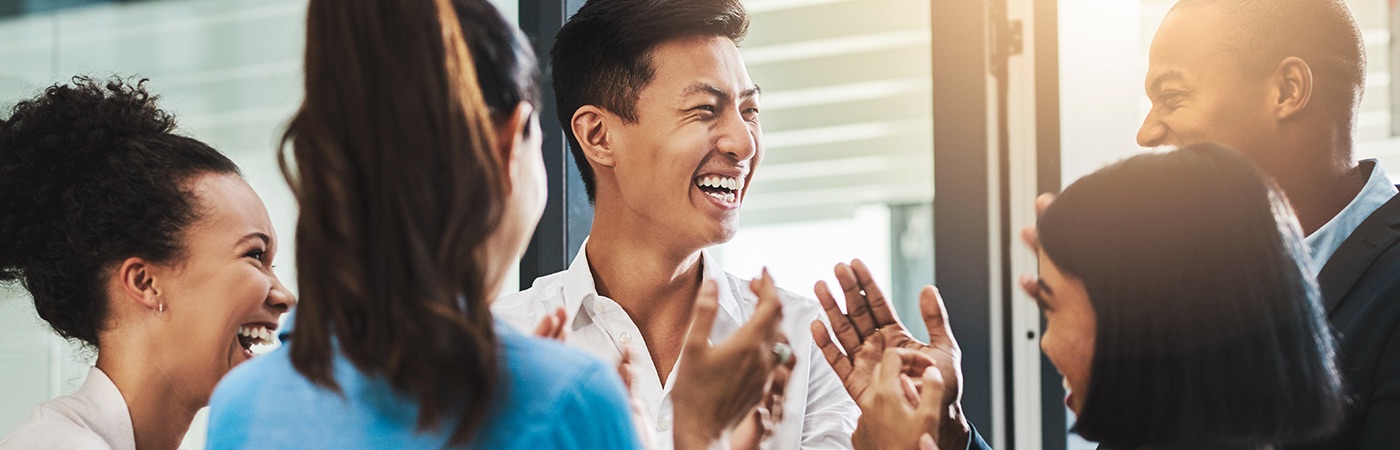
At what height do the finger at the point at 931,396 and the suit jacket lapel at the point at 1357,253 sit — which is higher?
the suit jacket lapel at the point at 1357,253

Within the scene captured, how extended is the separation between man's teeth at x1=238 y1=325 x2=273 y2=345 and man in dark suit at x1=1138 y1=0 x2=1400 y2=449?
132cm

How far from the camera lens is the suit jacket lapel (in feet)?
5.40

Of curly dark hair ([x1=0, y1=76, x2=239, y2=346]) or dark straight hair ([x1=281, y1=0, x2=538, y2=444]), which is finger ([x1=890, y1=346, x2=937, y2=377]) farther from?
curly dark hair ([x1=0, y1=76, x2=239, y2=346])

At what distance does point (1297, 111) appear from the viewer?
71.0 inches

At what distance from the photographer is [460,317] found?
0.96 m

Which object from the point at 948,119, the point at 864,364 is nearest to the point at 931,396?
the point at 864,364

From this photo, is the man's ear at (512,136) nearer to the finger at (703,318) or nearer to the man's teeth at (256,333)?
the finger at (703,318)

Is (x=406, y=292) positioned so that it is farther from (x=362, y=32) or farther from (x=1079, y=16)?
(x=1079, y=16)

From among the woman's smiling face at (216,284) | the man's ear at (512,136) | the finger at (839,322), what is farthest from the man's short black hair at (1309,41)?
the woman's smiling face at (216,284)

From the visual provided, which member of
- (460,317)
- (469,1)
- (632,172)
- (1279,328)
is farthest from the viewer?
(632,172)

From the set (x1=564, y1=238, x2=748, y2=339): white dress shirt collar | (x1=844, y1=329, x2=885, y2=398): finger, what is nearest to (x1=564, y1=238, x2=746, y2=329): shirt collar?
(x1=564, y1=238, x2=748, y2=339): white dress shirt collar

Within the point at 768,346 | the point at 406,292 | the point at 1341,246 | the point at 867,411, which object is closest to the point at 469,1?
the point at 406,292

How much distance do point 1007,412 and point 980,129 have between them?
0.46 metres

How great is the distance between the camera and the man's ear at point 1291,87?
5.93ft
